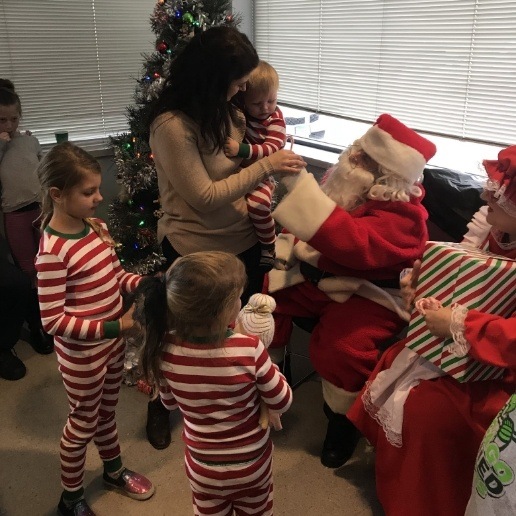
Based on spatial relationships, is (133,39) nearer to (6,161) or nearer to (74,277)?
(6,161)

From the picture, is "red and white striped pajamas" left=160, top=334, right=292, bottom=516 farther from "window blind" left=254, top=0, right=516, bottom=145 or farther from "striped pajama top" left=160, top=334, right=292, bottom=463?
"window blind" left=254, top=0, right=516, bottom=145

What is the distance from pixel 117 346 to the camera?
1645mm

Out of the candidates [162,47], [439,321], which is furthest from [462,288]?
[162,47]

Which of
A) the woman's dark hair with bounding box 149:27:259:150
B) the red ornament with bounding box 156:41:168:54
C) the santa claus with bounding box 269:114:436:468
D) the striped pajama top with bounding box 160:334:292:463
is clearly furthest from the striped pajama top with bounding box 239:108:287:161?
the striped pajama top with bounding box 160:334:292:463

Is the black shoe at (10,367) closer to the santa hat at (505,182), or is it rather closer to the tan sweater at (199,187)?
the tan sweater at (199,187)

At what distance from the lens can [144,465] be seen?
2.04 meters

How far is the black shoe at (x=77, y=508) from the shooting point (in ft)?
5.78

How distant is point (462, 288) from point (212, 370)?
712mm

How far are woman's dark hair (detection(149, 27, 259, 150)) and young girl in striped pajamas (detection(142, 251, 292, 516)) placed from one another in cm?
62

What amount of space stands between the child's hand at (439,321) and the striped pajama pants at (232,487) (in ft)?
1.78

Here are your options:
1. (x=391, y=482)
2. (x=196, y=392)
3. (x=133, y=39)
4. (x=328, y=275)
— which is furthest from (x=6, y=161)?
(x=391, y=482)

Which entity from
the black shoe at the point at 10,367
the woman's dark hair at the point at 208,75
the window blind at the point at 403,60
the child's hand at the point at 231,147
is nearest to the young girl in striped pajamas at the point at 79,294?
the woman's dark hair at the point at 208,75

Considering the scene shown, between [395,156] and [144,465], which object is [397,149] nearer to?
[395,156]

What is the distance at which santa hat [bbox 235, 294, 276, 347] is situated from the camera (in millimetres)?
1405
